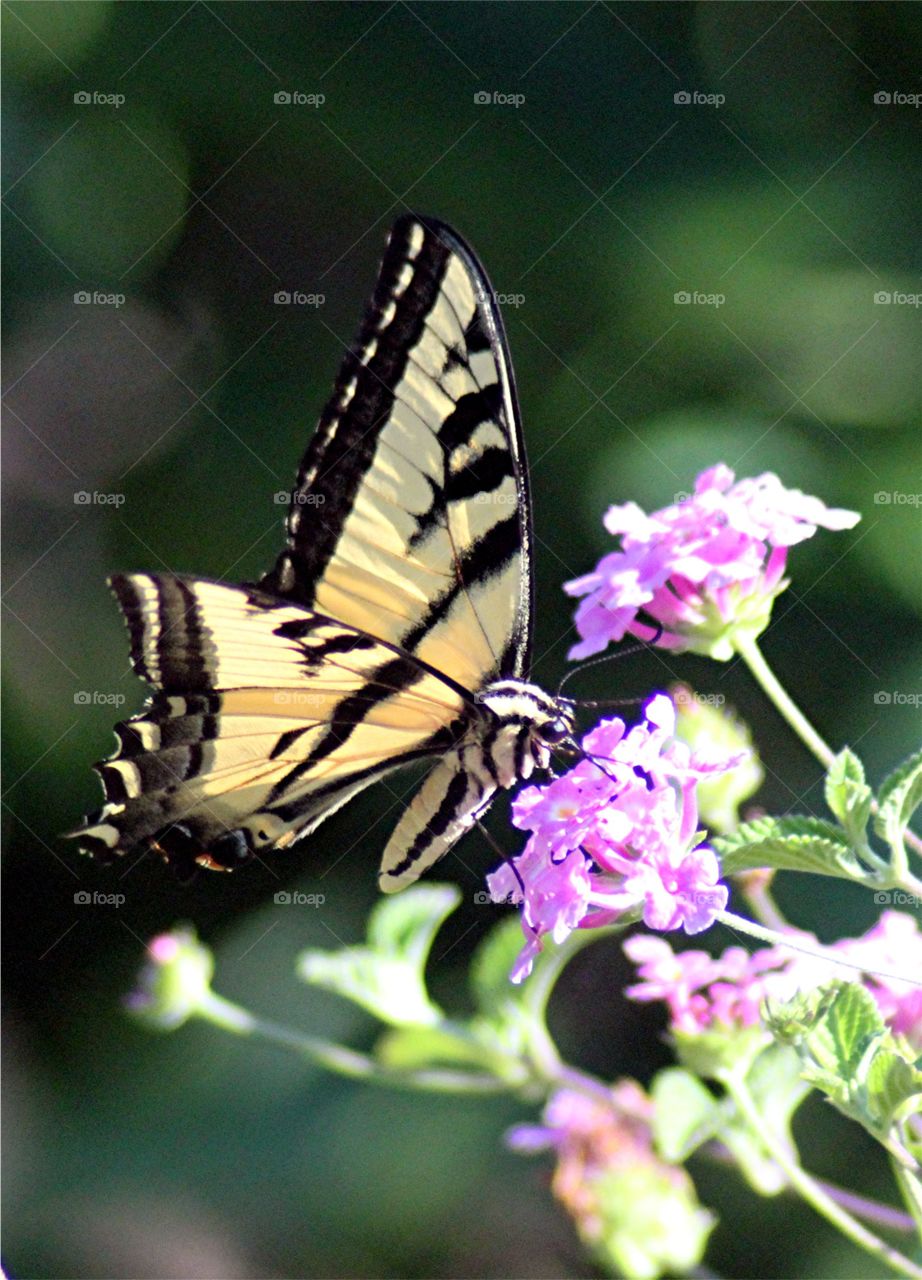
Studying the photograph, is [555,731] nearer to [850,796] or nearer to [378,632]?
[378,632]

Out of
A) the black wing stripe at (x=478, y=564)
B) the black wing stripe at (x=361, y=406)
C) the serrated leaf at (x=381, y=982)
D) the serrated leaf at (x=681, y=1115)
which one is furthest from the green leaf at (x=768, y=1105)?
the black wing stripe at (x=361, y=406)


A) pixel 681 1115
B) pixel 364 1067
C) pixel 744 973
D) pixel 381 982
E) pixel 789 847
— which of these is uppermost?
pixel 789 847

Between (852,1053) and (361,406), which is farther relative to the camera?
(361,406)

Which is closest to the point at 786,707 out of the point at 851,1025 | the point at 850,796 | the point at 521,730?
the point at 850,796

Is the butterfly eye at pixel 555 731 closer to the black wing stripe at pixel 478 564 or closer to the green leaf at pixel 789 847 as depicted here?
the black wing stripe at pixel 478 564

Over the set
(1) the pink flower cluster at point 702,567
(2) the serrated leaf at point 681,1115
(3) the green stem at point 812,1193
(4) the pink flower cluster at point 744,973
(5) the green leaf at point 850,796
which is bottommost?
(2) the serrated leaf at point 681,1115

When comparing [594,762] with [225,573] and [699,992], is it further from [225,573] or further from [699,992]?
[225,573]
